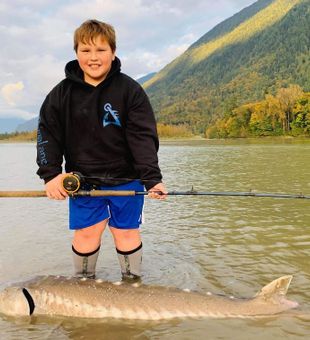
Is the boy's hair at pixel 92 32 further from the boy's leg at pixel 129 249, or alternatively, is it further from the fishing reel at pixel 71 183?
the boy's leg at pixel 129 249

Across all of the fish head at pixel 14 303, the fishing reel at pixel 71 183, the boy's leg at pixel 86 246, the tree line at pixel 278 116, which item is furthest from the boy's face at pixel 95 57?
the tree line at pixel 278 116

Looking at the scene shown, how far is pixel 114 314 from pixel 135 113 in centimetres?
205


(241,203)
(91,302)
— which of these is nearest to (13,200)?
(241,203)

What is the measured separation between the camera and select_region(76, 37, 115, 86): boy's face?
15.3 feet

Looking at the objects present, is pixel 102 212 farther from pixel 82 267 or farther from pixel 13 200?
pixel 13 200

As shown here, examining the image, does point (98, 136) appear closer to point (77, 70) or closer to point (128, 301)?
point (77, 70)

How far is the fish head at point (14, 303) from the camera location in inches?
176

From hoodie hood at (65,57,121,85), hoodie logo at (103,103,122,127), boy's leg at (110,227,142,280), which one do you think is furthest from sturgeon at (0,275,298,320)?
hoodie hood at (65,57,121,85)

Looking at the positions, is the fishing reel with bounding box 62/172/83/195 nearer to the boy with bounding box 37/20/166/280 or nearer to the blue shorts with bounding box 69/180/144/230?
the boy with bounding box 37/20/166/280

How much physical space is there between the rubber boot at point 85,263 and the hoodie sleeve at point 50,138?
0.97m

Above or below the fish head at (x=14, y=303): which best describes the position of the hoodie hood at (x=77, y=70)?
above

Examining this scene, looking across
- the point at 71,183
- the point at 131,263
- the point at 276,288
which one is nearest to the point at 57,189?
the point at 71,183

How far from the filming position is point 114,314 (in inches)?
171

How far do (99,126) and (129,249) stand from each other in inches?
56.7
